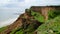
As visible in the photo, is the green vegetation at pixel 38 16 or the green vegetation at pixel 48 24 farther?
the green vegetation at pixel 38 16

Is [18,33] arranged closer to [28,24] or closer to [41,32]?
[28,24]

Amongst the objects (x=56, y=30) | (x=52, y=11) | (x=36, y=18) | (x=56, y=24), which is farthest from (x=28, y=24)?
(x=56, y=30)

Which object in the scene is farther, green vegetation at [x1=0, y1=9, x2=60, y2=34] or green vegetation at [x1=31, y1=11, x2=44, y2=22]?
green vegetation at [x1=31, y1=11, x2=44, y2=22]

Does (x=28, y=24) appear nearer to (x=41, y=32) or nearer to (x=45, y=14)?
(x=45, y=14)

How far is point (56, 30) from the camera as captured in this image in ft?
68.8

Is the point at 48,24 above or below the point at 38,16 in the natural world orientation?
above

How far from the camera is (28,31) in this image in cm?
2856

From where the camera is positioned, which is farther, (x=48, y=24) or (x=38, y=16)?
(x=38, y=16)

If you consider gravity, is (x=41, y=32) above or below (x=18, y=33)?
above

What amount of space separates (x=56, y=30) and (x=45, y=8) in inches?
514

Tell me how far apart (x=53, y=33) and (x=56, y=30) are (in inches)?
29.6

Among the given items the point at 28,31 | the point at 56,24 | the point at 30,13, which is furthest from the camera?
the point at 30,13

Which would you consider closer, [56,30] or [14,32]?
[56,30]

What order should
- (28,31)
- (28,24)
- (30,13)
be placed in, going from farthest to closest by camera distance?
1. (30,13)
2. (28,24)
3. (28,31)
